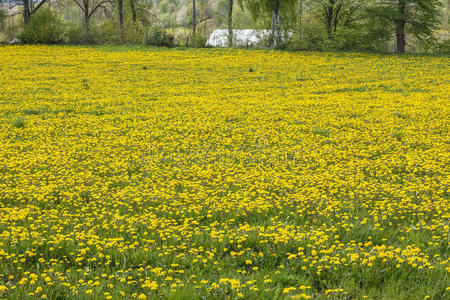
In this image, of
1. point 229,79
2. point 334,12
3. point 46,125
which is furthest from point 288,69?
point 334,12

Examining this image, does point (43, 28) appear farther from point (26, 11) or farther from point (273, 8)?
point (273, 8)

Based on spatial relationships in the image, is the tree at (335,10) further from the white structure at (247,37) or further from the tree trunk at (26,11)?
the tree trunk at (26,11)

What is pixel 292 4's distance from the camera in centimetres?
4197

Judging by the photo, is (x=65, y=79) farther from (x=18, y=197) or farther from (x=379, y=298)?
(x=379, y=298)

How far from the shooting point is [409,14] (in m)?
38.1

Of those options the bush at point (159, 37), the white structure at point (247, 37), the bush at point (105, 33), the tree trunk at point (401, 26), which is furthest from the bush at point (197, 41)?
the tree trunk at point (401, 26)

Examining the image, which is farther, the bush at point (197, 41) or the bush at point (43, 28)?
the bush at point (197, 41)

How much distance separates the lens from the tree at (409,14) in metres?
37.3

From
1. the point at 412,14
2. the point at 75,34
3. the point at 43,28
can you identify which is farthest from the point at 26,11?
the point at 412,14

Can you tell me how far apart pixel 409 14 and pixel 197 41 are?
2223 centimetres

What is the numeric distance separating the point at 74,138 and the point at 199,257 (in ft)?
26.1

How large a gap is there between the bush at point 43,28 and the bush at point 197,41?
46.0 ft

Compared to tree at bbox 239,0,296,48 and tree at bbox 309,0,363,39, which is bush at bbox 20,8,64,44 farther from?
tree at bbox 309,0,363,39

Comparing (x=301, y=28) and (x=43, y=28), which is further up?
(x=43, y=28)
